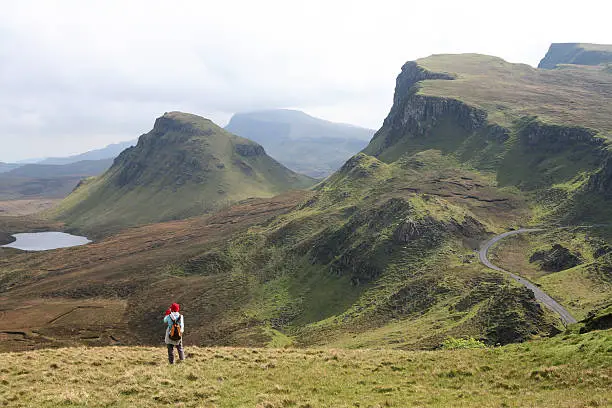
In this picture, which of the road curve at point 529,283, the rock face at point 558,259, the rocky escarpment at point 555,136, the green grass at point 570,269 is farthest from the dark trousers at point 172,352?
the rocky escarpment at point 555,136

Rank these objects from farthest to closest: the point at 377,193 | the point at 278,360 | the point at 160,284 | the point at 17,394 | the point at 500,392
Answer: the point at 377,193 < the point at 160,284 < the point at 278,360 < the point at 17,394 < the point at 500,392

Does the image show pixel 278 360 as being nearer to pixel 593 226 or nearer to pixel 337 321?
pixel 337 321

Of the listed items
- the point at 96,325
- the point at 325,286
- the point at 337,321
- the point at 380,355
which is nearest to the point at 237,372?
the point at 380,355

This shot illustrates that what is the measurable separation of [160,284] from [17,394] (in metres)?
128

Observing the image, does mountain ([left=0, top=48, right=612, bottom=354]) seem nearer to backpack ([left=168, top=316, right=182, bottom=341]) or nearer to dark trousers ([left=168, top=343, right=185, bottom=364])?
backpack ([left=168, top=316, right=182, bottom=341])

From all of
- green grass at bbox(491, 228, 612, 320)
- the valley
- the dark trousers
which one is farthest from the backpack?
green grass at bbox(491, 228, 612, 320)

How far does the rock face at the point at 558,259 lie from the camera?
3676 inches

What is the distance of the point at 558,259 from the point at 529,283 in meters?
16.8

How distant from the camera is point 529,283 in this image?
84.8 m

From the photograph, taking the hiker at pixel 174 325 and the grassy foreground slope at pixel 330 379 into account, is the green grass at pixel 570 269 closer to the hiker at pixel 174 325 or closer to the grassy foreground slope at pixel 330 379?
the grassy foreground slope at pixel 330 379

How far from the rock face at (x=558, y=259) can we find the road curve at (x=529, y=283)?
10848 millimetres

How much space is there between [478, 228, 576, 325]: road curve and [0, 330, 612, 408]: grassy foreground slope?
44702 mm

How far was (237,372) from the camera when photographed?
1061 inches

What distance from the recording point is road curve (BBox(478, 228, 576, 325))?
6631cm
